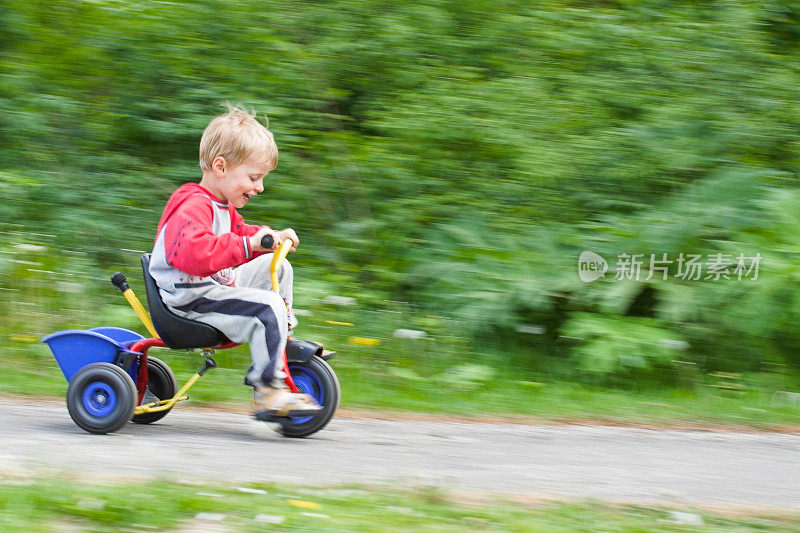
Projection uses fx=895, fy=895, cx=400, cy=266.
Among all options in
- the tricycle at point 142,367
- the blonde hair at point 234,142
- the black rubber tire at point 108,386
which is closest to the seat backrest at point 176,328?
the tricycle at point 142,367

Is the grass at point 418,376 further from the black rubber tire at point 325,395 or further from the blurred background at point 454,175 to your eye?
the black rubber tire at point 325,395

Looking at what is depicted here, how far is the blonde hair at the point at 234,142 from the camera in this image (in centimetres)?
411

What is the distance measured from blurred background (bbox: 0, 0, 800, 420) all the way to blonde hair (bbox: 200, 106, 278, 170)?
1.89m

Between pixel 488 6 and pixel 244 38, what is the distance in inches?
85.4

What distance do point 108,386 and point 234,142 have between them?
4.17 ft

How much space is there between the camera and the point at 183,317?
161 inches

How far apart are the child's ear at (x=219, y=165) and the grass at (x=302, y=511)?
57.2 inches

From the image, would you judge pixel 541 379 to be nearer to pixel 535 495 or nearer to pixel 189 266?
pixel 535 495

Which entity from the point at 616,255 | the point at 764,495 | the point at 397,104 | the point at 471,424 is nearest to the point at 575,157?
the point at 616,255

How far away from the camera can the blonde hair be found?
4.11 m

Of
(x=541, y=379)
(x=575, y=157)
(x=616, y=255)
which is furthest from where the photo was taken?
(x=575, y=157)

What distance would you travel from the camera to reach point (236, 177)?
13.6 feet

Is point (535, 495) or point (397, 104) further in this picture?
point (397, 104)

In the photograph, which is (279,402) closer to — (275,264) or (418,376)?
(275,264)
